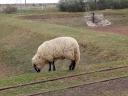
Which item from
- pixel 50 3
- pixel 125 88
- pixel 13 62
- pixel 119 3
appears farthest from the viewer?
pixel 50 3

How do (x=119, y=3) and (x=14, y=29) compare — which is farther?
(x=119, y=3)

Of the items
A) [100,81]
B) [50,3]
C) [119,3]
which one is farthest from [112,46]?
[50,3]

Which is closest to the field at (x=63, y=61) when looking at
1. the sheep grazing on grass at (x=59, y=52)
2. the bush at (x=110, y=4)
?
the sheep grazing on grass at (x=59, y=52)

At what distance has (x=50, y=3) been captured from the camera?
71312mm

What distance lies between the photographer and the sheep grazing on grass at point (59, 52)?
46.0 feet

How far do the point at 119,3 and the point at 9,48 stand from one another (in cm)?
3382

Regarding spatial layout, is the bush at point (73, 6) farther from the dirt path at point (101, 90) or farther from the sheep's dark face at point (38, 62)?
the dirt path at point (101, 90)

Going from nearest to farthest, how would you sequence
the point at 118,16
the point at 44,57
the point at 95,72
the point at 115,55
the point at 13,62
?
the point at 95,72 < the point at 44,57 < the point at 115,55 < the point at 13,62 < the point at 118,16

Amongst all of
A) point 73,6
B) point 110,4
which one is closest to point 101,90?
point 73,6

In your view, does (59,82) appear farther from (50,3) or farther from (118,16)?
(50,3)

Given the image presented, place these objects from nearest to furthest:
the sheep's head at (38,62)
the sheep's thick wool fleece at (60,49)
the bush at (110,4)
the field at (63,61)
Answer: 1. the field at (63,61)
2. the sheep's thick wool fleece at (60,49)
3. the sheep's head at (38,62)
4. the bush at (110,4)

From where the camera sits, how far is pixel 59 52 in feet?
46.9

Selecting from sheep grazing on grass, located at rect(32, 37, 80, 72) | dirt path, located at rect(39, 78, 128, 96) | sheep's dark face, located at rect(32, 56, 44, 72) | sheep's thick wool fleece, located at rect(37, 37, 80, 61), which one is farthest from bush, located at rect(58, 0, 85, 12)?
dirt path, located at rect(39, 78, 128, 96)

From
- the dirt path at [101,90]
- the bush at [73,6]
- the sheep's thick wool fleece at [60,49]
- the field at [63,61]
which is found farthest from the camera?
the bush at [73,6]
